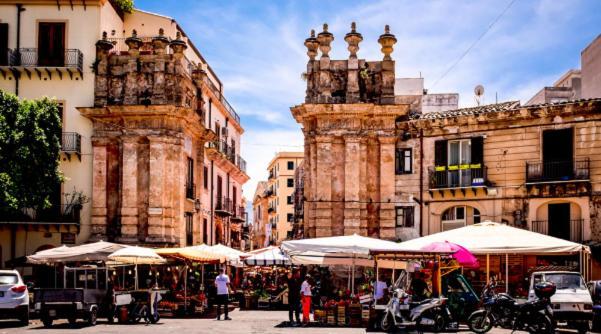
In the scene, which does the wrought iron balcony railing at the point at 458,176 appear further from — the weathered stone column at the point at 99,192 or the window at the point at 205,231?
the weathered stone column at the point at 99,192

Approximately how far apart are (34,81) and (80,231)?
6.62 meters

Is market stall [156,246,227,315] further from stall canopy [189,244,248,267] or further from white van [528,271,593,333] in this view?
white van [528,271,593,333]

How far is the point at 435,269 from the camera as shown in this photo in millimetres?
22156

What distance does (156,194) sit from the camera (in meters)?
35.4

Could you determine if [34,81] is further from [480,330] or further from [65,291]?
[480,330]

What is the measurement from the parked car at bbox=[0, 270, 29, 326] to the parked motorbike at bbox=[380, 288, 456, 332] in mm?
9700

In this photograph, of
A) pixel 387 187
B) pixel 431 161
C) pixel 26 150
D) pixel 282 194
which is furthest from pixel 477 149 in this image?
pixel 282 194

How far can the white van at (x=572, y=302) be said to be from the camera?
21125mm

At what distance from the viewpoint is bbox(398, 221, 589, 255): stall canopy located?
24656mm

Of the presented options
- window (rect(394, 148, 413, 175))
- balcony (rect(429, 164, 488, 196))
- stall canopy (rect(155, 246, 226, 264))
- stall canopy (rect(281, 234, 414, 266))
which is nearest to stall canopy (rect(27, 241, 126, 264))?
stall canopy (rect(155, 246, 226, 264))

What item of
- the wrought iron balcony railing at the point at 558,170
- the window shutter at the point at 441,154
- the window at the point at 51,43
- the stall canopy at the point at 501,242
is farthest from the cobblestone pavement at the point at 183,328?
the window at the point at 51,43

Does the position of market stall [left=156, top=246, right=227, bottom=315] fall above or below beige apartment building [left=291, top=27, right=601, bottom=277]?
below

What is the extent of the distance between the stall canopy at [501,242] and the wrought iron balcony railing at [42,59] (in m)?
17.7

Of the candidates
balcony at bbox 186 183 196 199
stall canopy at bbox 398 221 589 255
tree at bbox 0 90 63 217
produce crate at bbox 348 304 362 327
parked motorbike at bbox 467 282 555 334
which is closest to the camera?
parked motorbike at bbox 467 282 555 334
